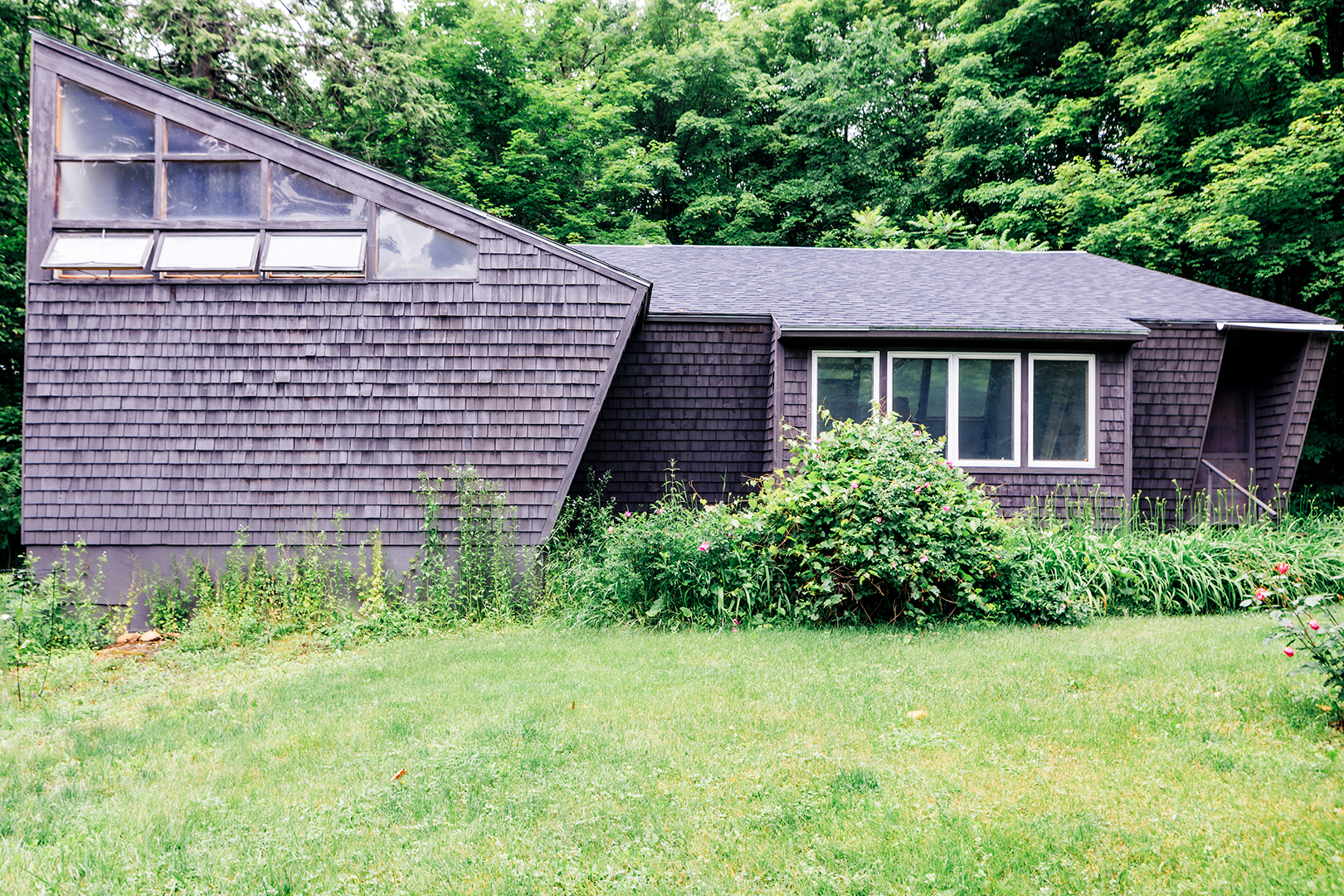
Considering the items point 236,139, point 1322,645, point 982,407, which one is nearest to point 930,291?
point 982,407

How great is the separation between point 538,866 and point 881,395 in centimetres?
779

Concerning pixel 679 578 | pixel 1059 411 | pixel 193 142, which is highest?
pixel 193 142

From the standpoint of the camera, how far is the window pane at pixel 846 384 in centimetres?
955

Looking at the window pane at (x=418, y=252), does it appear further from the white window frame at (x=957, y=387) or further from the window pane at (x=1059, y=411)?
the window pane at (x=1059, y=411)

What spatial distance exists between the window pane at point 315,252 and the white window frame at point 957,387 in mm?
5423

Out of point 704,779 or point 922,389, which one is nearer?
point 704,779

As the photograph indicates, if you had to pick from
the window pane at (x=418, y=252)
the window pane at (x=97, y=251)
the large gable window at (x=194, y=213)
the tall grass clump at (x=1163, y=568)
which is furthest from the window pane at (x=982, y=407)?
the window pane at (x=97, y=251)

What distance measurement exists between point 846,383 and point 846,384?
1 cm

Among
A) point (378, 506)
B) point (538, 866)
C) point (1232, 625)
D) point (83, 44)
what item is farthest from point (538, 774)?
point (83, 44)

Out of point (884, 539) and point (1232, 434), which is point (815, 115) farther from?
point (884, 539)

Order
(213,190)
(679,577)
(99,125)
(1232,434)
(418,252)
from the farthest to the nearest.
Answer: (1232,434), (418,252), (213,190), (99,125), (679,577)

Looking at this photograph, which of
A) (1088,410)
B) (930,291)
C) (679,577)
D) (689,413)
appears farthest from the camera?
(930,291)

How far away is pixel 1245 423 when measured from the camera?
1087 centimetres

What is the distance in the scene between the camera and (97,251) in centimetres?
779
